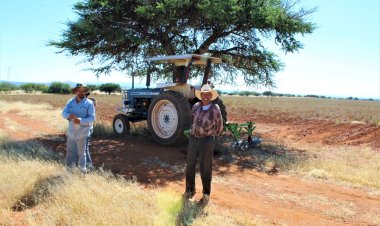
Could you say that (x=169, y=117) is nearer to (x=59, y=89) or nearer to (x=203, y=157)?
(x=203, y=157)

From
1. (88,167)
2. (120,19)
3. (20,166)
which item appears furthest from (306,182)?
(120,19)

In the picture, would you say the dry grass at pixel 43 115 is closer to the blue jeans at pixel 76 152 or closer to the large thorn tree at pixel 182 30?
the large thorn tree at pixel 182 30

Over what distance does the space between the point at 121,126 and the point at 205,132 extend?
740cm

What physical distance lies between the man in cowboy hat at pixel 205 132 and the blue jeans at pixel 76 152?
6.72 ft

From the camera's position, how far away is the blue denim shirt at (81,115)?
273 inches

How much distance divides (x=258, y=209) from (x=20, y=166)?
4.27 meters

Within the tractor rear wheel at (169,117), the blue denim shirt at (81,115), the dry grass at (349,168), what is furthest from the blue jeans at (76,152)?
the dry grass at (349,168)

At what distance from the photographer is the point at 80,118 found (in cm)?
684

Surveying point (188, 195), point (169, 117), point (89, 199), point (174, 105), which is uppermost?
point (174, 105)

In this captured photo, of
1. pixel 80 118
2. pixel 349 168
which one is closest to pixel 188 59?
pixel 80 118

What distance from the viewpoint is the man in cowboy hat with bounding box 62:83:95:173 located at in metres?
6.91

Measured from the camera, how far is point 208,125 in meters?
6.02

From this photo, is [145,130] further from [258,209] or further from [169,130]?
[258,209]

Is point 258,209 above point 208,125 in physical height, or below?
below
